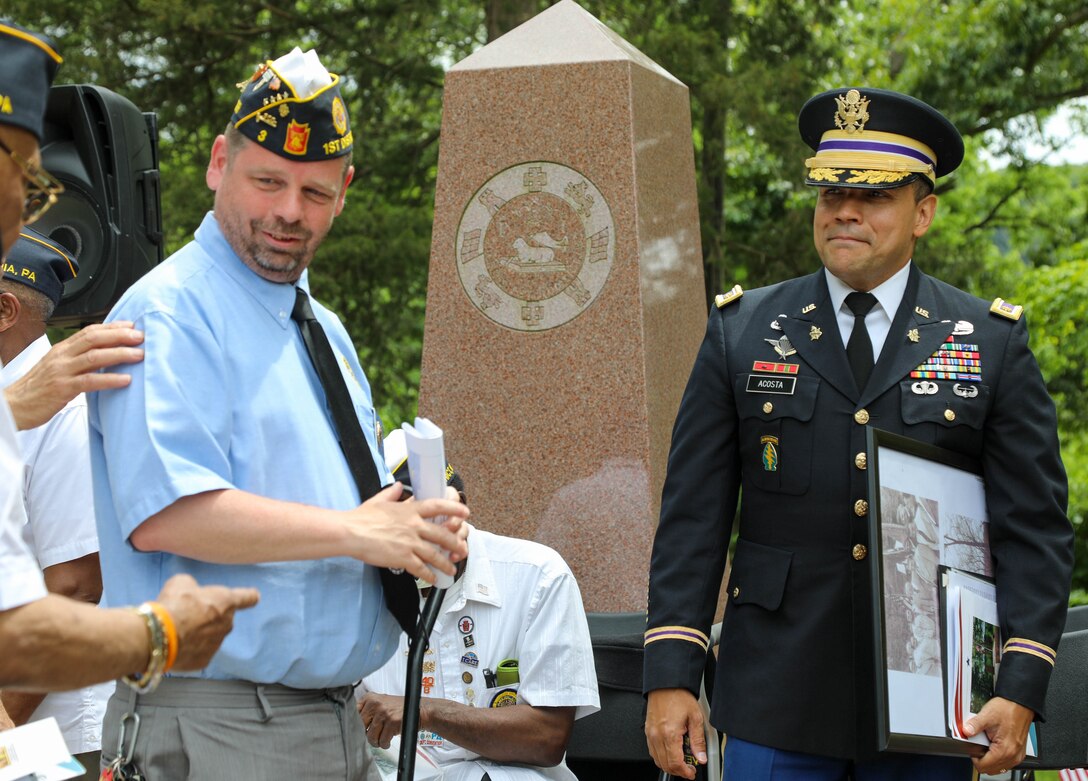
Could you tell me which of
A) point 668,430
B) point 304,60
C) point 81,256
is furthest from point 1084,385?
point 304,60

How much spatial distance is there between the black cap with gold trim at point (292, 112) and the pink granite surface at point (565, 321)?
10.4 ft

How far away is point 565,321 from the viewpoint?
18.9 feet

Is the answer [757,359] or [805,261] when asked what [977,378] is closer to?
[757,359]

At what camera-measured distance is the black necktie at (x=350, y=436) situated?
2564 millimetres

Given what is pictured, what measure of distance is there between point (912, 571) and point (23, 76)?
197 centimetres

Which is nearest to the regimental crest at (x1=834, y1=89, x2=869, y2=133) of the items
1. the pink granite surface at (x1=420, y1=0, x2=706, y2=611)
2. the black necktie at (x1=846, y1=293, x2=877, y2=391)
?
the black necktie at (x1=846, y1=293, x2=877, y2=391)

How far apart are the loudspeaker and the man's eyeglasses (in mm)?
2815

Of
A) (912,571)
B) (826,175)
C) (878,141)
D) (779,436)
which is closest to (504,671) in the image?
(779,436)

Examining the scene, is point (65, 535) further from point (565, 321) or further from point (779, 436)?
point (565, 321)

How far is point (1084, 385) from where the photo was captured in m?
12.2

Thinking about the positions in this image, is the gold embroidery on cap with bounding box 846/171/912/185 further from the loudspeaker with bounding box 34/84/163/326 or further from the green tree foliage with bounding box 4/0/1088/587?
the green tree foliage with bounding box 4/0/1088/587

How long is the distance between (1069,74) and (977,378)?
10.9 metres

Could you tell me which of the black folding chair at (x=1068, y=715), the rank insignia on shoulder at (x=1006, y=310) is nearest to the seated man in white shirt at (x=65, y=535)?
the rank insignia on shoulder at (x=1006, y=310)

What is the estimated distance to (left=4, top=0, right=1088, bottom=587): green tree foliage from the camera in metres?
11.7
